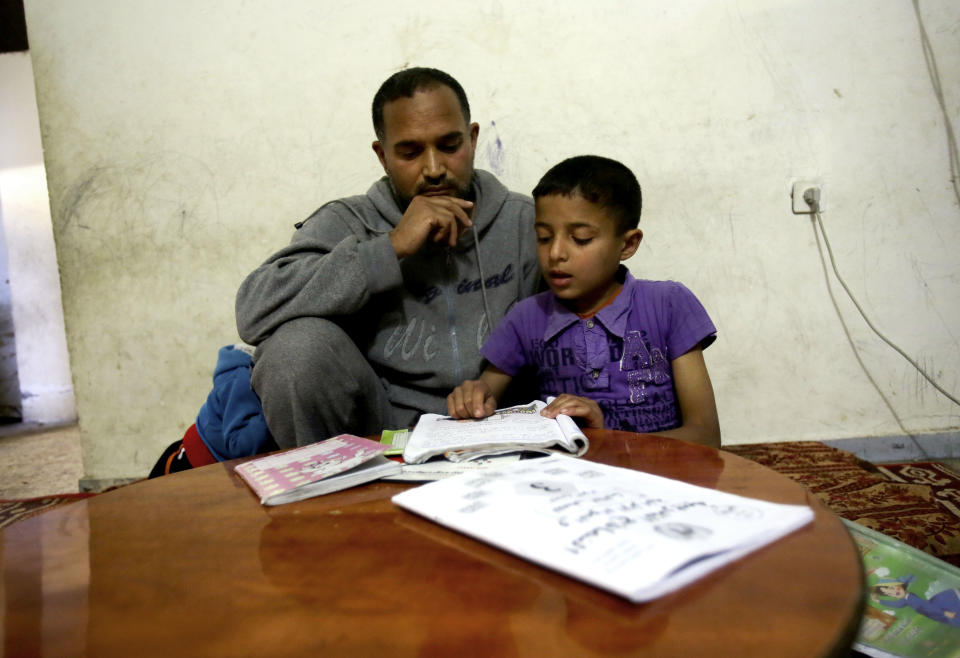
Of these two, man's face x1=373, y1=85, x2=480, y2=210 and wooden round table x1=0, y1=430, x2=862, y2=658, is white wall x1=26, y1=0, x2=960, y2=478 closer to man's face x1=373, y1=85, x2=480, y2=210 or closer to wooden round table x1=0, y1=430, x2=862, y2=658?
man's face x1=373, y1=85, x2=480, y2=210

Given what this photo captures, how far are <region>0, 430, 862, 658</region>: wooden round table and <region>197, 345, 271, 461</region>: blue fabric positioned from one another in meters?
0.81

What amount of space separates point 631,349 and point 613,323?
0.07 metres

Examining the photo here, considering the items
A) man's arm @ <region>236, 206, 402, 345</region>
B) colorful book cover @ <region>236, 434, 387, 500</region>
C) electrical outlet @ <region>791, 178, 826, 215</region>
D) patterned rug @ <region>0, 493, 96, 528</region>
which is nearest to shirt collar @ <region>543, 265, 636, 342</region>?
man's arm @ <region>236, 206, 402, 345</region>

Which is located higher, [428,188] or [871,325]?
[428,188]

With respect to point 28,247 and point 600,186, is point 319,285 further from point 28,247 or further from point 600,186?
point 28,247

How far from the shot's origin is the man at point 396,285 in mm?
1327

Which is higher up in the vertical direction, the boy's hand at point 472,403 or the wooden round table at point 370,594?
the boy's hand at point 472,403

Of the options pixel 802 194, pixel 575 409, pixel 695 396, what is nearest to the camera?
pixel 575 409

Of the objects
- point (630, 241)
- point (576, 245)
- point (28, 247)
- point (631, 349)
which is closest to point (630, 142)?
point (630, 241)

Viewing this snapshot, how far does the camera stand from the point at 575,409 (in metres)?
0.98

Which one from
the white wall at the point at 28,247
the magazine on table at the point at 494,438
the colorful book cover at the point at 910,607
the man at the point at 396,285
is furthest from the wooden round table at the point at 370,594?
the white wall at the point at 28,247

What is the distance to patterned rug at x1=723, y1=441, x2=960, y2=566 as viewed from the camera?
1.18 meters

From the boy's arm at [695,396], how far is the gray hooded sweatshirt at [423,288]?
514 millimetres

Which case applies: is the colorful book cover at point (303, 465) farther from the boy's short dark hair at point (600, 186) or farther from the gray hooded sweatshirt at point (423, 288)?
the boy's short dark hair at point (600, 186)
